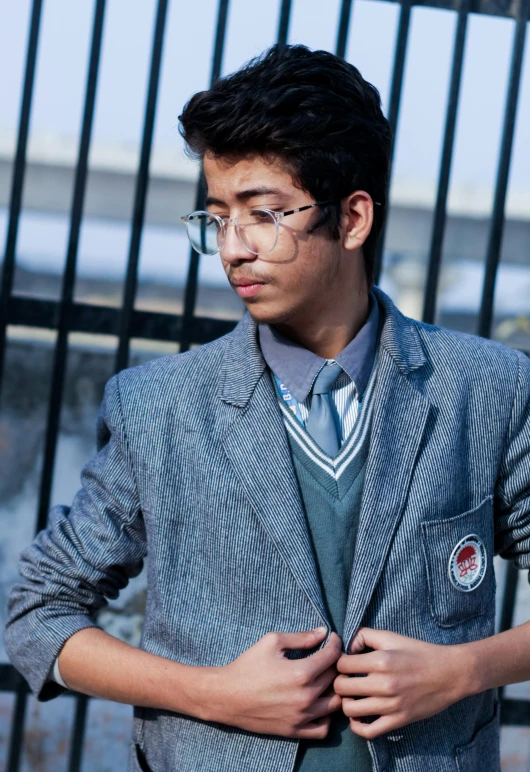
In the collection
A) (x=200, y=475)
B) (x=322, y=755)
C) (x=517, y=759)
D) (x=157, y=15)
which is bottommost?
(x=517, y=759)

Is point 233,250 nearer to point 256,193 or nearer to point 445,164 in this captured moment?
point 256,193

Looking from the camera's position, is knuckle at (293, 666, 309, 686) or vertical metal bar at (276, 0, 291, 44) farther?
vertical metal bar at (276, 0, 291, 44)

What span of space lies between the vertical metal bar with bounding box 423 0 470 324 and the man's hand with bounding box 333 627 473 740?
3.99 ft

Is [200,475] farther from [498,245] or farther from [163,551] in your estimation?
[498,245]

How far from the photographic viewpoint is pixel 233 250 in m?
1.60

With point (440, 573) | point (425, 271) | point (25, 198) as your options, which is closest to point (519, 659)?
point (440, 573)

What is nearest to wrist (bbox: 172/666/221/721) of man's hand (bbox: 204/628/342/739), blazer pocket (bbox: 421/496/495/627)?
man's hand (bbox: 204/628/342/739)

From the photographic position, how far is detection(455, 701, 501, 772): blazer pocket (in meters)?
1.59

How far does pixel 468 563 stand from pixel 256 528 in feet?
1.23

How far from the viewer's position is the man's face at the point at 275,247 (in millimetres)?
1605

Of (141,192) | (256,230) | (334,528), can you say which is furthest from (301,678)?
(141,192)

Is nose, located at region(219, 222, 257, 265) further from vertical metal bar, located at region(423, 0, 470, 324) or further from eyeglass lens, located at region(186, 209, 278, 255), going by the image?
vertical metal bar, located at region(423, 0, 470, 324)

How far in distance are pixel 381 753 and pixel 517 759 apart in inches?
53.2

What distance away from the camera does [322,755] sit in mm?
1510
